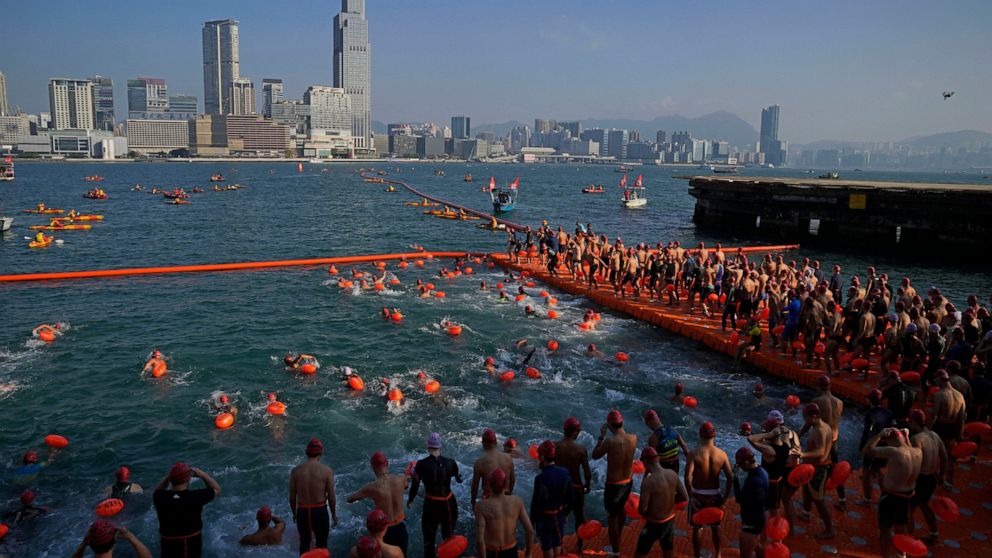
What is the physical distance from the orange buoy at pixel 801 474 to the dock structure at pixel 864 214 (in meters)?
39.0

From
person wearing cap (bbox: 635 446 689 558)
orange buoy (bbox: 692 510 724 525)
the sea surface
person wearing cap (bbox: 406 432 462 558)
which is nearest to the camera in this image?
person wearing cap (bbox: 635 446 689 558)

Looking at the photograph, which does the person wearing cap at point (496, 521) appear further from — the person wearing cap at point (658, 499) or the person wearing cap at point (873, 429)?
the person wearing cap at point (873, 429)

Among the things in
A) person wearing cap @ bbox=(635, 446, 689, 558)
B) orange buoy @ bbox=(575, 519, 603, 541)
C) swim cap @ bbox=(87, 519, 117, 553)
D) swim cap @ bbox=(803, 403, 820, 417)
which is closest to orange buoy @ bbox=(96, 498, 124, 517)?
swim cap @ bbox=(87, 519, 117, 553)

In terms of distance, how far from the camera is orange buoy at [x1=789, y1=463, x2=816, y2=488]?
27.5 ft

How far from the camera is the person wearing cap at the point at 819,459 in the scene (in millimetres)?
8812

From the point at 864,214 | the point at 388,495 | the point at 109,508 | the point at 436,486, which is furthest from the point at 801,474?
the point at 864,214

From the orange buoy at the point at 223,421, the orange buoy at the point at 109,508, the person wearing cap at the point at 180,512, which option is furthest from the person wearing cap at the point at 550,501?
the orange buoy at the point at 223,421

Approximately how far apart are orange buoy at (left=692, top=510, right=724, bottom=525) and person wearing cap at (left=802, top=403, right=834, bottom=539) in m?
1.78

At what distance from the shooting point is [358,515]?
35.2 ft

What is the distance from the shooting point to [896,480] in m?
8.02

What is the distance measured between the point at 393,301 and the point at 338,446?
12896 mm

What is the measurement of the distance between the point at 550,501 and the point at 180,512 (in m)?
4.14

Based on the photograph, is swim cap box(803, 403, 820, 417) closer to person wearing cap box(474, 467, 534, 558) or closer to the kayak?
→ person wearing cap box(474, 467, 534, 558)

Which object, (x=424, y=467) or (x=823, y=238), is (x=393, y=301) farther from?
(x=823, y=238)
